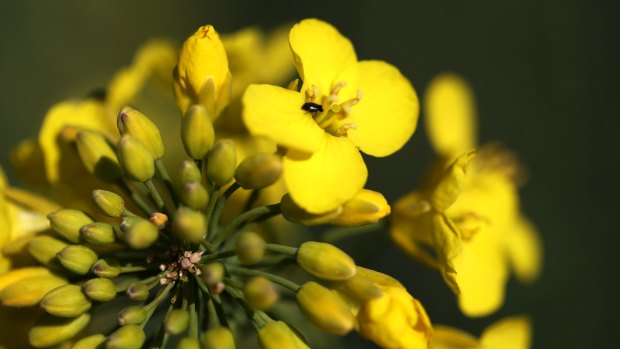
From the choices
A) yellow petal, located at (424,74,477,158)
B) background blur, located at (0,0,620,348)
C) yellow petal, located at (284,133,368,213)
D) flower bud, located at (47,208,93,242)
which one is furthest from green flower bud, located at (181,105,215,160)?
background blur, located at (0,0,620,348)

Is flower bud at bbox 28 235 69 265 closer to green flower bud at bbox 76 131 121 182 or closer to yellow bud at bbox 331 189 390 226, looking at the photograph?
green flower bud at bbox 76 131 121 182

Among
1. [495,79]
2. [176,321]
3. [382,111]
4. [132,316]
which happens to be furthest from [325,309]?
[495,79]

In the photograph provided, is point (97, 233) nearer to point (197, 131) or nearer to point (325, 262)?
point (197, 131)

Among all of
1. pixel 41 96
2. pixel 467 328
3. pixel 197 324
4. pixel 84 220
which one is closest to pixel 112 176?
pixel 84 220

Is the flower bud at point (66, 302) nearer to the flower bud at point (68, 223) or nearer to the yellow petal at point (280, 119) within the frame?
the flower bud at point (68, 223)

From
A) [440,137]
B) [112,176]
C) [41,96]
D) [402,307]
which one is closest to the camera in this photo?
[402,307]

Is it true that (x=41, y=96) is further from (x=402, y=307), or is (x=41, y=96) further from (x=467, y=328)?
(x=402, y=307)
